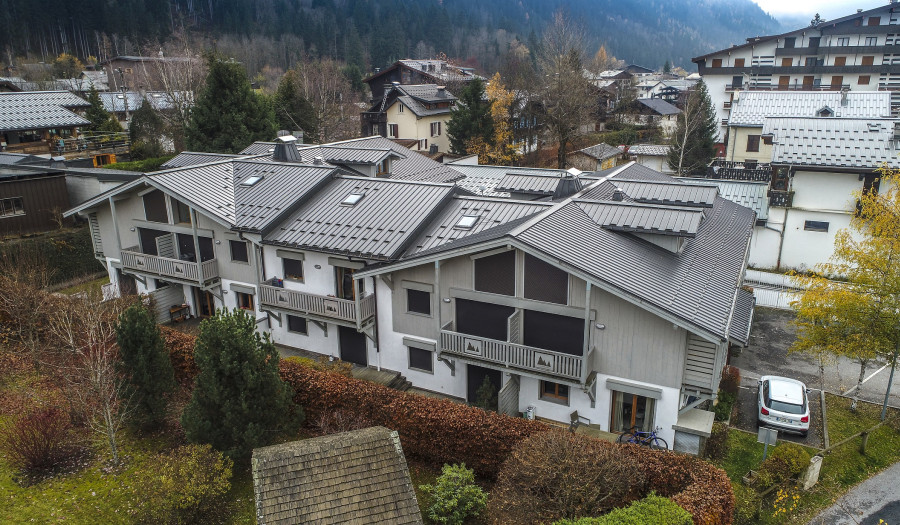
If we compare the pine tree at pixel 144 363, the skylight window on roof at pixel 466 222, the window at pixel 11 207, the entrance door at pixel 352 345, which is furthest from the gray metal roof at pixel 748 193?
the window at pixel 11 207

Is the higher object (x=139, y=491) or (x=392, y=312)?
(x=392, y=312)

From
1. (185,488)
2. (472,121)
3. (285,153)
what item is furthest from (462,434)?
(472,121)

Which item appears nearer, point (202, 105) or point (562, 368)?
point (562, 368)

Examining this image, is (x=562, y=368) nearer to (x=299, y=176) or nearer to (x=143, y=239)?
(x=299, y=176)

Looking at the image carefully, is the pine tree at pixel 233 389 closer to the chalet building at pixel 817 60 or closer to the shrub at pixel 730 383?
the shrub at pixel 730 383

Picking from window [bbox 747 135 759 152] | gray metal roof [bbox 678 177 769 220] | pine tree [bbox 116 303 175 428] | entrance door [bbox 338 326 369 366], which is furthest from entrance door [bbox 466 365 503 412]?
window [bbox 747 135 759 152]

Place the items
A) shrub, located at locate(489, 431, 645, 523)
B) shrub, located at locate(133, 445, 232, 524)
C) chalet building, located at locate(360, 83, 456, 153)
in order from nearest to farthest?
1. shrub, located at locate(489, 431, 645, 523)
2. shrub, located at locate(133, 445, 232, 524)
3. chalet building, located at locate(360, 83, 456, 153)

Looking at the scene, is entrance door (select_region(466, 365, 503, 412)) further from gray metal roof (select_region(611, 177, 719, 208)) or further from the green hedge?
the green hedge

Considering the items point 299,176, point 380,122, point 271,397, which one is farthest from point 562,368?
point 380,122
